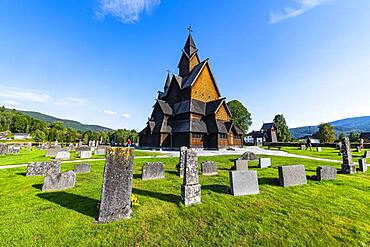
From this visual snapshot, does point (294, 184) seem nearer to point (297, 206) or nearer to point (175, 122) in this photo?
point (297, 206)

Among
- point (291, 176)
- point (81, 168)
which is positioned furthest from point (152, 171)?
point (291, 176)

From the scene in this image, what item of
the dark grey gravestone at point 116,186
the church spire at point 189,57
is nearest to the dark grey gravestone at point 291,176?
the dark grey gravestone at point 116,186

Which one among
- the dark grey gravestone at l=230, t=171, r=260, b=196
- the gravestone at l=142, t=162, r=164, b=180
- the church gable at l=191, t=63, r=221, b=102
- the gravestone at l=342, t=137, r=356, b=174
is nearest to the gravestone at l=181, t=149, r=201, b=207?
the dark grey gravestone at l=230, t=171, r=260, b=196

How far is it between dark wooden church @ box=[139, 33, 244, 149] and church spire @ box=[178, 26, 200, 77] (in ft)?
16.8

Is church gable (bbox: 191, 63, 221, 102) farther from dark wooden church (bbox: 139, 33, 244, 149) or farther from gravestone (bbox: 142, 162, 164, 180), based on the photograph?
gravestone (bbox: 142, 162, 164, 180)

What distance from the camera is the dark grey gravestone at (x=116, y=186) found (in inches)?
201

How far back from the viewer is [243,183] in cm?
728

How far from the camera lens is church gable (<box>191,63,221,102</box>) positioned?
35.3 meters

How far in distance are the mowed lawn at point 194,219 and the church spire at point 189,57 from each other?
127 feet

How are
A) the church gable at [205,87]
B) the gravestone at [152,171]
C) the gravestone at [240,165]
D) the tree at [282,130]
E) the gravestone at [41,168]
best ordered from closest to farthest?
the gravestone at [152,171] < the gravestone at [41,168] < the gravestone at [240,165] < the church gable at [205,87] < the tree at [282,130]

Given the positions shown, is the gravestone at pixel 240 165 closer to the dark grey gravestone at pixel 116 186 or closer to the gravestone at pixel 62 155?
the dark grey gravestone at pixel 116 186

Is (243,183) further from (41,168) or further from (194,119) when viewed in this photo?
(194,119)

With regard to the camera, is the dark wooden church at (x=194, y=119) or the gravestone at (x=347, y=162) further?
the dark wooden church at (x=194, y=119)

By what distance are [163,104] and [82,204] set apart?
30773mm
